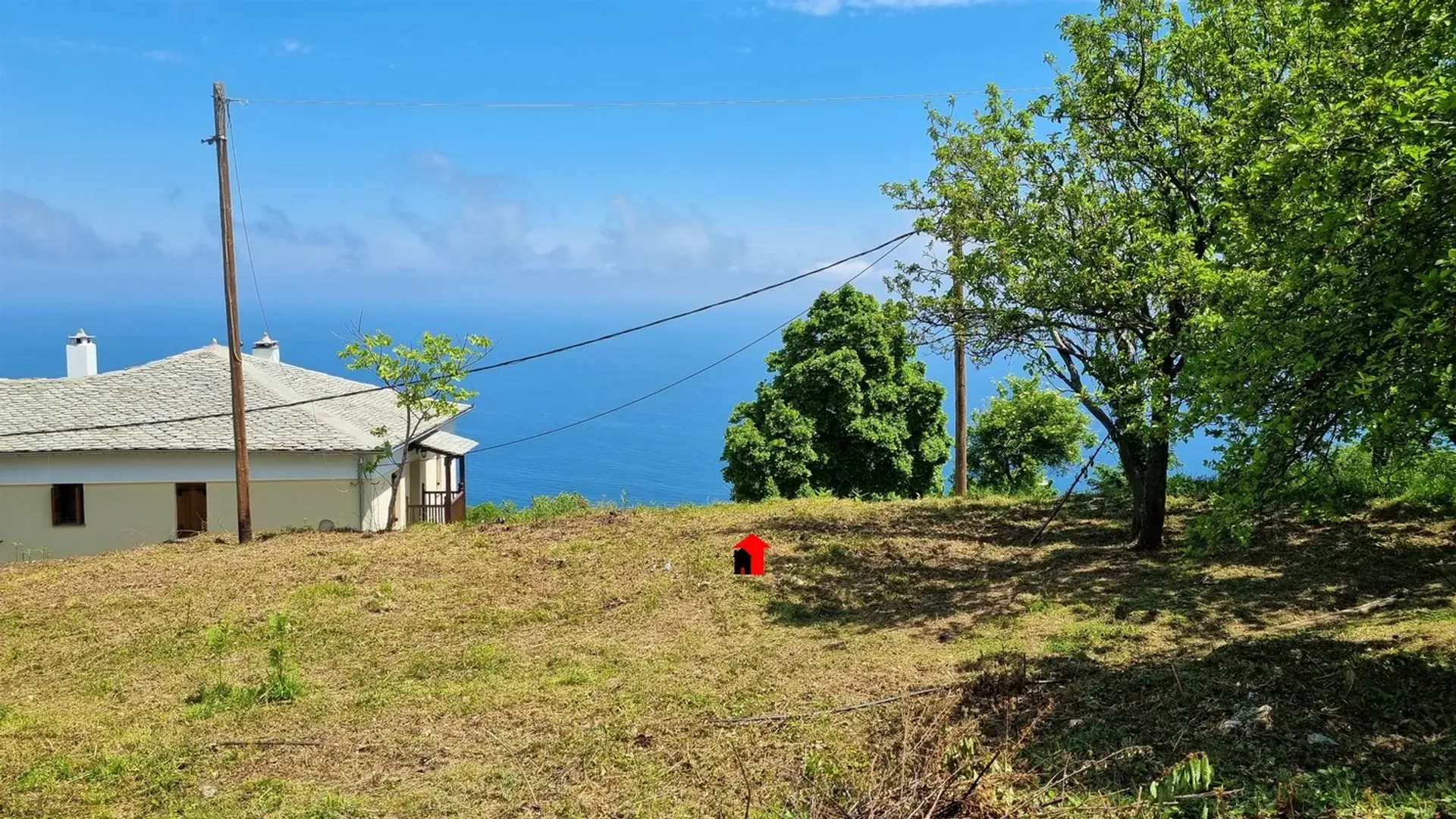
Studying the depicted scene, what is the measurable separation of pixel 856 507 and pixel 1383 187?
12679 millimetres

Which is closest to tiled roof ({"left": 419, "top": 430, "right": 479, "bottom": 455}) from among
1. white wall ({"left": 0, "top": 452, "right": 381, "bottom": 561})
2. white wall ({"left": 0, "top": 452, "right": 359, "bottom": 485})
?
white wall ({"left": 0, "top": 452, "right": 359, "bottom": 485})

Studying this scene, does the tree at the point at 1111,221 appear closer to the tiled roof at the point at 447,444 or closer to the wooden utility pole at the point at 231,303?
the wooden utility pole at the point at 231,303

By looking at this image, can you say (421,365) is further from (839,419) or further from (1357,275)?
(1357,275)

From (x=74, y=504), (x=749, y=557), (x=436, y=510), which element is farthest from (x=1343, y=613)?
(x=74, y=504)

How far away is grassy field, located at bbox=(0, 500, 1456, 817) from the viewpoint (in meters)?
→ 5.69

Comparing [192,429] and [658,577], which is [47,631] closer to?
[658,577]

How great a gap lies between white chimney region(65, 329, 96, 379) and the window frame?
253 inches

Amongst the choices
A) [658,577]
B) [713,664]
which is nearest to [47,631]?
[658,577]

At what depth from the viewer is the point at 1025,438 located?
3453cm

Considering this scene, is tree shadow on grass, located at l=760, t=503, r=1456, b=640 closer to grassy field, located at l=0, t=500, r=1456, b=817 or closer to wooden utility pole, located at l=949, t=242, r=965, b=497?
grassy field, located at l=0, t=500, r=1456, b=817

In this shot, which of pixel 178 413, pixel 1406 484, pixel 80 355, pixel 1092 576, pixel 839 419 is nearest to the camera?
pixel 1092 576

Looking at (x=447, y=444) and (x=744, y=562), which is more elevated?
(x=447, y=444)

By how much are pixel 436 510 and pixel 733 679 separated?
63.9 ft

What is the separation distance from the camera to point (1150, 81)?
1123 centimetres
